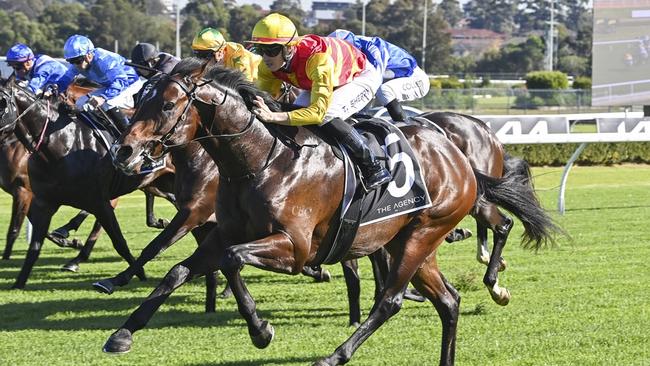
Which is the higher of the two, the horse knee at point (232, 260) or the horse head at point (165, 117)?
the horse head at point (165, 117)

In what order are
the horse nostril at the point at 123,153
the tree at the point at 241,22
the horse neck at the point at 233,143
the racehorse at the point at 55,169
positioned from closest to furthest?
the horse nostril at the point at 123,153, the horse neck at the point at 233,143, the racehorse at the point at 55,169, the tree at the point at 241,22

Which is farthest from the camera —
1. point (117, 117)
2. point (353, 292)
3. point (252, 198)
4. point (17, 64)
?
point (17, 64)

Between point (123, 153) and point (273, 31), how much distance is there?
3.47 feet

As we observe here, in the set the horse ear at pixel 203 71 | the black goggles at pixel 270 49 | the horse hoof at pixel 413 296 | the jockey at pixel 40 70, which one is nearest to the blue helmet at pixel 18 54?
the jockey at pixel 40 70

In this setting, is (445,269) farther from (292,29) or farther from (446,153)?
(292,29)

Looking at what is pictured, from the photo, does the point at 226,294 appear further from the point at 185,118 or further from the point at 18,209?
the point at 185,118

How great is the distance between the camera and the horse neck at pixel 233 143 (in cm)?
548

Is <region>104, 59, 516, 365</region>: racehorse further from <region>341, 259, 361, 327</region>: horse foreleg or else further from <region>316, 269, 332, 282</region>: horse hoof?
<region>316, 269, 332, 282</region>: horse hoof

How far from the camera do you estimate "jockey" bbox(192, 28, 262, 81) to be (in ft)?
26.5

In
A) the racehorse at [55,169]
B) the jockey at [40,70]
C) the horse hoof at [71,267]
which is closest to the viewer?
the racehorse at [55,169]

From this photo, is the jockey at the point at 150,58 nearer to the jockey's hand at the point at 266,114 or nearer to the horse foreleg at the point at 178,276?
the jockey's hand at the point at 266,114

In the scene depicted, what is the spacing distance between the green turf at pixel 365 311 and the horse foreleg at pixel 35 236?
0.13 meters

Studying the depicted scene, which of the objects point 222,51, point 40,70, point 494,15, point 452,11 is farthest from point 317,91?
point 494,15

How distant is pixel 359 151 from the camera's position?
19.2ft
